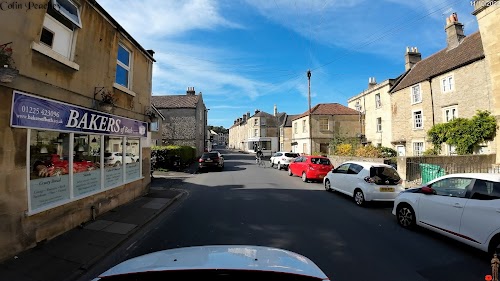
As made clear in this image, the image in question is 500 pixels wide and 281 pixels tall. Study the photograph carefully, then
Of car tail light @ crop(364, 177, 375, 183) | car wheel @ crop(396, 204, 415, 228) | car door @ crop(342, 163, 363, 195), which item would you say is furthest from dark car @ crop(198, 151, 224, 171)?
car wheel @ crop(396, 204, 415, 228)

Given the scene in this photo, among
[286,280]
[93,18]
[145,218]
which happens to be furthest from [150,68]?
[286,280]

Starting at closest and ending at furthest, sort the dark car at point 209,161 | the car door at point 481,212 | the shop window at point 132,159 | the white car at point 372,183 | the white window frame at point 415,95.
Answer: the car door at point 481,212 → the white car at point 372,183 → the shop window at point 132,159 → the dark car at point 209,161 → the white window frame at point 415,95

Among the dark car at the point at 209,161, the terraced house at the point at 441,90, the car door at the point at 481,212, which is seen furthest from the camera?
the dark car at the point at 209,161

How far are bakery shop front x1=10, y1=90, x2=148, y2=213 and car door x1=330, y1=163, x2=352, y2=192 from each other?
26.3ft

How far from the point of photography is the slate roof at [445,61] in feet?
61.4

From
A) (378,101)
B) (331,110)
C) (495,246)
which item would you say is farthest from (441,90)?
(495,246)

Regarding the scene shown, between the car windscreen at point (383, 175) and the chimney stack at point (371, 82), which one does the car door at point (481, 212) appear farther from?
the chimney stack at point (371, 82)

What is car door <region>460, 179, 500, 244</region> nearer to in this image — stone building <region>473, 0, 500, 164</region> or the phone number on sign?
the phone number on sign

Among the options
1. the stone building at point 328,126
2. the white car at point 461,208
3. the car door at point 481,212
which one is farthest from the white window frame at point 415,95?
the car door at point 481,212

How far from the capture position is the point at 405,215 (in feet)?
22.7

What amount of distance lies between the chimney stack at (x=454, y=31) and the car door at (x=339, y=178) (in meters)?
18.8

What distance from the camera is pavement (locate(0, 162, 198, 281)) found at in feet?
13.8

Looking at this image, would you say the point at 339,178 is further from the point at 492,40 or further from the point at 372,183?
the point at 492,40

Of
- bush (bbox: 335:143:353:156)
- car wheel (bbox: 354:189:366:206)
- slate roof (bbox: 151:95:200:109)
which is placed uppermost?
slate roof (bbox: 151:95:200:109)
